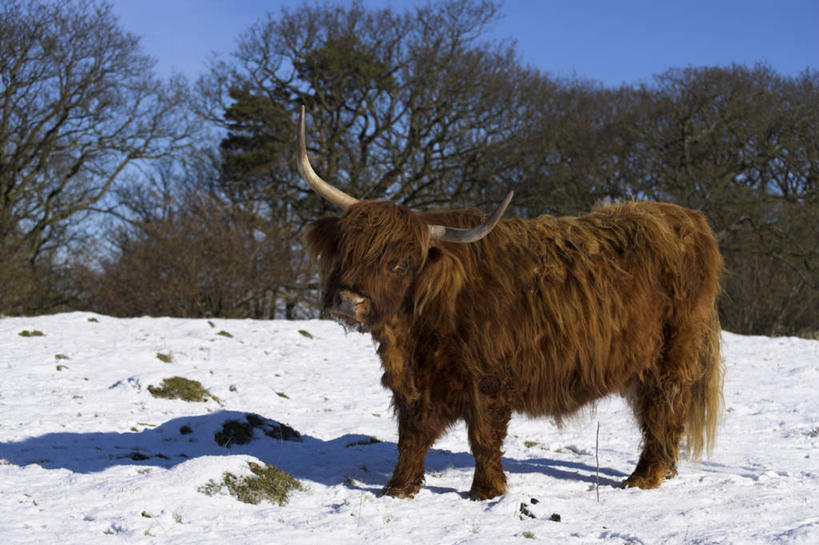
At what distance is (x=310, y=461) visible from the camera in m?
5.30

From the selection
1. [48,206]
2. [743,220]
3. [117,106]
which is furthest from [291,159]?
[743,220]

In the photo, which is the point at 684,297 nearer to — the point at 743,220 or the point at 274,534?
the point at 274,534

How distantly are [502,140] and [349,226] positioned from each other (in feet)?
52.6

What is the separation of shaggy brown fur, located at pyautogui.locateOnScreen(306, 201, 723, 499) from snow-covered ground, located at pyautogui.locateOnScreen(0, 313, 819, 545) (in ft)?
1.62

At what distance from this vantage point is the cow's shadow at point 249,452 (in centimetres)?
493

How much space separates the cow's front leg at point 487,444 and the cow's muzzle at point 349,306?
38.7 inches

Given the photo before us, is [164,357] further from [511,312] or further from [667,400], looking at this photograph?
[667,400]

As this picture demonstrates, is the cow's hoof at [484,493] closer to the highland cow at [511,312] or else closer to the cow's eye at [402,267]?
the highland cow at [511,312]

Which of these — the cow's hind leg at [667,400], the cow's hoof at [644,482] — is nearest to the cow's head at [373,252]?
the cow's hind leg at [667,400]

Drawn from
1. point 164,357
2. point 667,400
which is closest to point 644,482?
point 667,400

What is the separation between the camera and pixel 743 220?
17.8 meters

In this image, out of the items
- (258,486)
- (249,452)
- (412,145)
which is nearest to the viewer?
(258,486)

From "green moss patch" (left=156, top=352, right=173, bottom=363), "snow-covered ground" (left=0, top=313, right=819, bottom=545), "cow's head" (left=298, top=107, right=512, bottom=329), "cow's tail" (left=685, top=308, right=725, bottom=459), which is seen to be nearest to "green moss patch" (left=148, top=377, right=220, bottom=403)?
"snow-covered ground" (left=0, top=313, right=819, bottom=545)

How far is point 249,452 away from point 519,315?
94.9 inches
